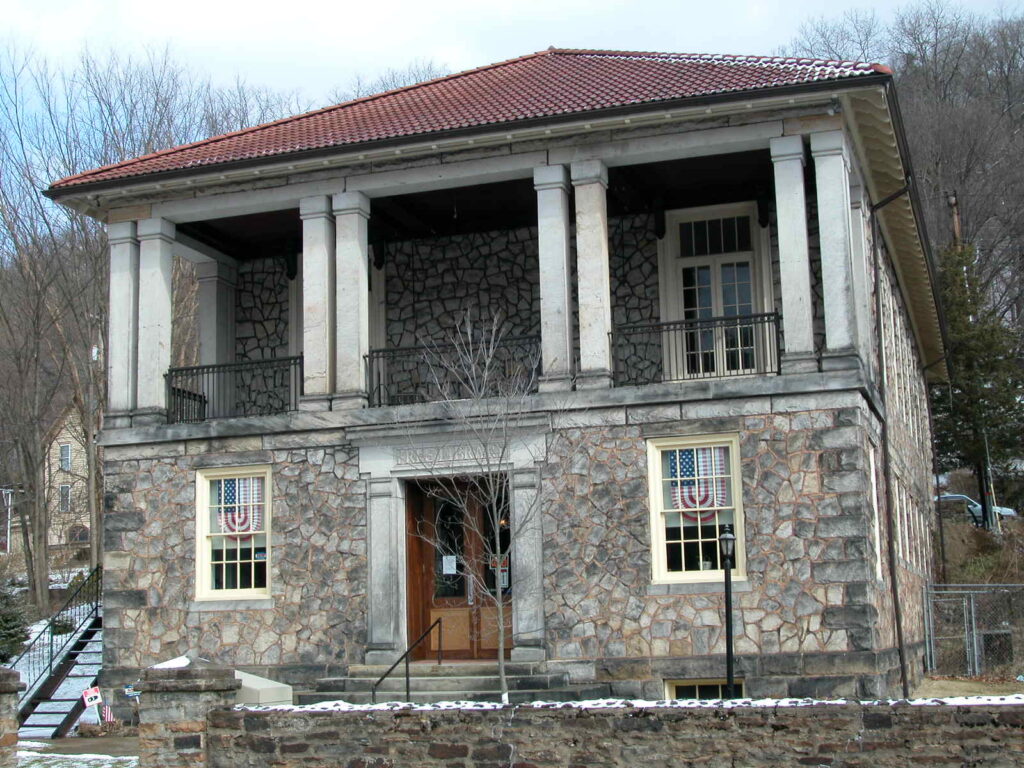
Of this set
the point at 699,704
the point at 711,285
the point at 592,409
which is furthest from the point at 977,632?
the point at 699,704

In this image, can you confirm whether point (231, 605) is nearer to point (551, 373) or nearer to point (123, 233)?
point (551, 373)

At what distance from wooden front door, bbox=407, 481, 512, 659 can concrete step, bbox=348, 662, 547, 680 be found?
0.81 metres

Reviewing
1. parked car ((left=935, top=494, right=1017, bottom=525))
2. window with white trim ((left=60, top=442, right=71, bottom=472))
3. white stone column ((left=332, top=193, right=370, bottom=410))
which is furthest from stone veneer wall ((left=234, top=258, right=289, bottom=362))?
window with white trim ((left=60, top=442, right=71, bottom=472))

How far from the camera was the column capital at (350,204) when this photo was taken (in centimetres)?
1752

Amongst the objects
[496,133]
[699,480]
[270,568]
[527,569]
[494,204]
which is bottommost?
[527,569]

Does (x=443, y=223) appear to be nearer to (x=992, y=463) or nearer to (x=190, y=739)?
(x=190, y=739)

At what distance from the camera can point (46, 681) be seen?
1905 cm

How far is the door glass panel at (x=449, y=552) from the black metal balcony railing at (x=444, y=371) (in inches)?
65.4

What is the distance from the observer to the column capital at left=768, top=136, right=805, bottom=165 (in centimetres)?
1581

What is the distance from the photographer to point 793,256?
15.6 meters

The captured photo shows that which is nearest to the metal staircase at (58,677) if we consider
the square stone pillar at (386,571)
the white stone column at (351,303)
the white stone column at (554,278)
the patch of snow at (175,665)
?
the square stone pillar at (386,571)

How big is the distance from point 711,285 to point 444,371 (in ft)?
13.7

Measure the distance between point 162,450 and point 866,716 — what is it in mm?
11349

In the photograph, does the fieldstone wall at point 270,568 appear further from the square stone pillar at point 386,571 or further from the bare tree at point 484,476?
the bare tree at point 484,476
